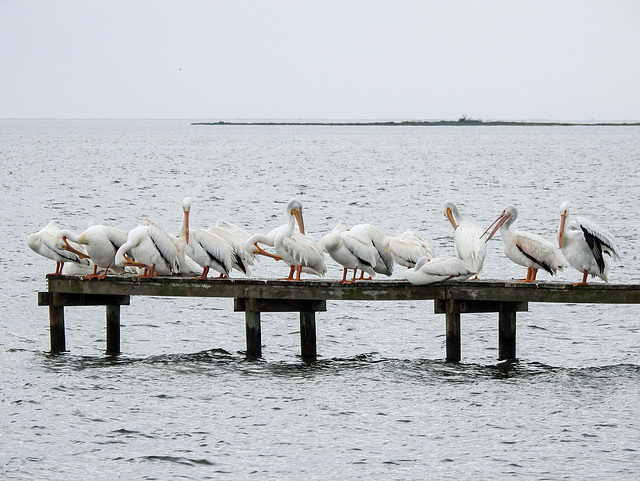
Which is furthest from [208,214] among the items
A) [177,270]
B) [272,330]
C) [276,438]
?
[276,438]

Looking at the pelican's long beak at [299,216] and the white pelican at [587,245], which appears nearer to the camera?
the white pelican at [587,245]

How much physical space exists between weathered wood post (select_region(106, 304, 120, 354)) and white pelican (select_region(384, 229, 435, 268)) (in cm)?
349

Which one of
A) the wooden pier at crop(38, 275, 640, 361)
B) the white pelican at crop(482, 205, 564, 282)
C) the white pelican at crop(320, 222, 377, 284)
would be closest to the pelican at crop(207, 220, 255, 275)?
the wooden pier at crop(38, 275, 640, 361)

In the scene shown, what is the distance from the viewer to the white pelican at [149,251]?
12039mm

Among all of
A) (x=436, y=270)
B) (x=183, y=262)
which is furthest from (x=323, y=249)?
(x=183, y=262)

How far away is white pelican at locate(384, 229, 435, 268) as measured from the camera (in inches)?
467

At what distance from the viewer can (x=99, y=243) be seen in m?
12.2

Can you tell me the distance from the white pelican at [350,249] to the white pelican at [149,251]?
186 cm

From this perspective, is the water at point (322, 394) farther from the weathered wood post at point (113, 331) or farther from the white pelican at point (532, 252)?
the white pelican at point (532, 252)

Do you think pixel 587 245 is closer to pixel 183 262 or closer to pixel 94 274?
pixel 183 262

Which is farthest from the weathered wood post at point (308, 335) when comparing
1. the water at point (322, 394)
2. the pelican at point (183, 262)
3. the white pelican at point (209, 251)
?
the pelican at point (183, 262)

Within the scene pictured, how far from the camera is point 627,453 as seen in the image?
9.22m

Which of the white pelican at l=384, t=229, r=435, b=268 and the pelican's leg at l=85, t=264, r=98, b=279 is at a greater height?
the white pelican at l=384, t=229, r=435, b=268

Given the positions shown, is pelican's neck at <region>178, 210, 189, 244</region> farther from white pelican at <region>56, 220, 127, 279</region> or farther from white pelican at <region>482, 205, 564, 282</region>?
white pelican at <region>482, 205, 564, 282</region>
